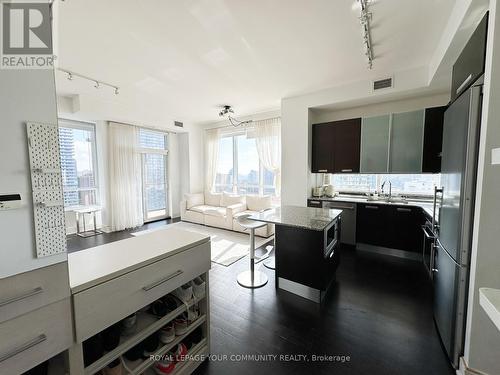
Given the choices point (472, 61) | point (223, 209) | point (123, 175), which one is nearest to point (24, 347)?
point (472, 61)

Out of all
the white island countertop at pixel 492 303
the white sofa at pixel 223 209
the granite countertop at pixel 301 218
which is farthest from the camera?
the white sofa at pixel 223 209

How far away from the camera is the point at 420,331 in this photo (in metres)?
1.89

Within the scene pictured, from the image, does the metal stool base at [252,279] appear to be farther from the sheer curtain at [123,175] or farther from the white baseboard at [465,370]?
the sheer curtain at [123,175]

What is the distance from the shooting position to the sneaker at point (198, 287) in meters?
1.53

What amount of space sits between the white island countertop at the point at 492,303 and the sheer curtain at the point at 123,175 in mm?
5763

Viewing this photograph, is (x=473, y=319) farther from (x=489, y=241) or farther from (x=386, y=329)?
(x=386, y=329)

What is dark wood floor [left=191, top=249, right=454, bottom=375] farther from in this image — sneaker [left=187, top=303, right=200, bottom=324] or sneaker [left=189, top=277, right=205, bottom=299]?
sneaker [left=189, top=277, right=205, bottom=299]

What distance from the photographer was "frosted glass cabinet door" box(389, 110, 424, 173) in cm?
321

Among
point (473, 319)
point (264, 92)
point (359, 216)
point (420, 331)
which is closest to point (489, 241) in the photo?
point (473, 319)

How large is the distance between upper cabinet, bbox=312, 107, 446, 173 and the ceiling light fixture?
48.3 inches

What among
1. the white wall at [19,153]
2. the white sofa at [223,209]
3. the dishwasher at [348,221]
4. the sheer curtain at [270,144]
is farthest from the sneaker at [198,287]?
the sheer curtain at [270,144]

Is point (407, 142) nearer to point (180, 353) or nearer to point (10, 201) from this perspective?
point (180, 353)

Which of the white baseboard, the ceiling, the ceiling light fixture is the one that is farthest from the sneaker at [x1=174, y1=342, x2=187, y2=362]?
the ceiling light fixture

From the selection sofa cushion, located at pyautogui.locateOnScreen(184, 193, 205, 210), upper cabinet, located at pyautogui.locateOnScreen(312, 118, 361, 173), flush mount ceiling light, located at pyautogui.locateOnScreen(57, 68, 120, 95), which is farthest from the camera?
sofa cushion, located at pyautogui.locateOnScreen(184, 193, 205, 210)
